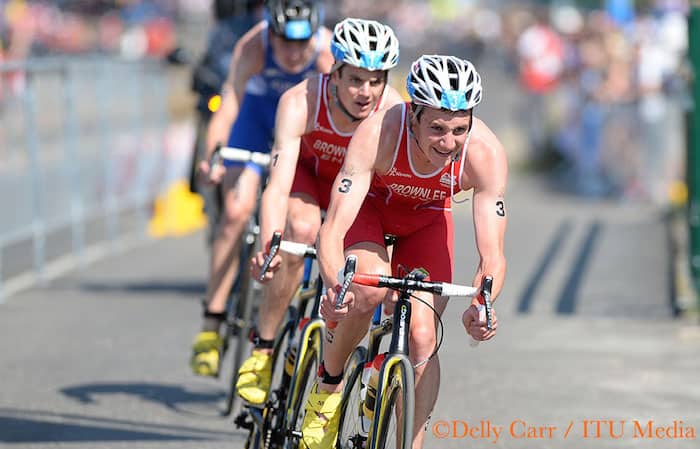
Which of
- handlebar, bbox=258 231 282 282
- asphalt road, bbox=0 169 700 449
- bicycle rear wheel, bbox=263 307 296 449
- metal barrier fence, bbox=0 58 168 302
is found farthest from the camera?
metal barrier fence, bbox=0 58 168 302

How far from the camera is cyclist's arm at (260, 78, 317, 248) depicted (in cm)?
626

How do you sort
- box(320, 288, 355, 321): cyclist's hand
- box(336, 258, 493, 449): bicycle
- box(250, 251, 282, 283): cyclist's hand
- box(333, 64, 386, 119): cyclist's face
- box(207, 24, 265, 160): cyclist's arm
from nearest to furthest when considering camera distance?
box(336, 258, 493, 449): bicycle < box(320, 288, 355, 321): cyclist's hand < box(250, 251, 282, 283): cyclist's hand < box(333, 64, 386, 119): cyclist's face < box(207, 24, 265, 160): cyclist's arm

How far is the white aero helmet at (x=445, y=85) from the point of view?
5.31 metres

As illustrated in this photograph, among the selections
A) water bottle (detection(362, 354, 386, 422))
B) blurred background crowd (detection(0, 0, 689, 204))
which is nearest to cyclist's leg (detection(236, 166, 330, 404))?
water bottle (detection(362, 354, 386, 422))

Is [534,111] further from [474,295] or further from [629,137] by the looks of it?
[474,295]

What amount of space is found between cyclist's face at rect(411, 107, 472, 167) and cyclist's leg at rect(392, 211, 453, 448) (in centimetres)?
53

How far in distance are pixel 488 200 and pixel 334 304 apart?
2.45 ft

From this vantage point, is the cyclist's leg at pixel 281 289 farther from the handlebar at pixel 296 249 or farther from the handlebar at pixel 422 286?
the handlebar at pixel 422 286

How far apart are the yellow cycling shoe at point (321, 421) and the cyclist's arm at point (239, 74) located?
270 centimetres

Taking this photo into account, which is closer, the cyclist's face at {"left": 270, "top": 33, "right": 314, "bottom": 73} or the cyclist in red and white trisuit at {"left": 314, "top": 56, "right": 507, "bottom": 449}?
the cyclist in red and white trisuit at {"left": 314, "top": 56, "right": 507, "bottom": 449}

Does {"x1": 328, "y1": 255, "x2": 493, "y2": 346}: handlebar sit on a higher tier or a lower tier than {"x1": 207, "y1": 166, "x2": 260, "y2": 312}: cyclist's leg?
lower

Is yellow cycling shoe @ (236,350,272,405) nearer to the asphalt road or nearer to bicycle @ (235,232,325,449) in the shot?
bicycle @ (235,232,325,449)

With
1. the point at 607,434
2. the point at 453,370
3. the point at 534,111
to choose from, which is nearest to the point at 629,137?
the point at 534,111

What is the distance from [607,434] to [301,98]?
2.41 meters
